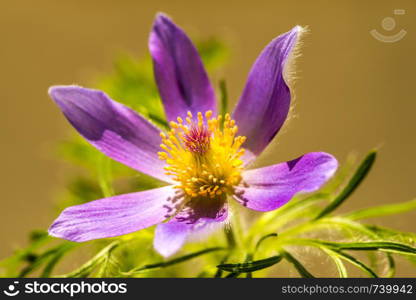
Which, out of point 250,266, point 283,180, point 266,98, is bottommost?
point 250,266

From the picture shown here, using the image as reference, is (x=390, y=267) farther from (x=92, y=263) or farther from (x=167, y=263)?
(x=92, y=263)

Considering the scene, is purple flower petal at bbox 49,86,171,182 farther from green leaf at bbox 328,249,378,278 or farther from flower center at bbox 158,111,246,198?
green leaf at bbox 328,249,378,278

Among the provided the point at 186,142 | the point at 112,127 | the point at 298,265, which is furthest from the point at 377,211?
the point at 112,127

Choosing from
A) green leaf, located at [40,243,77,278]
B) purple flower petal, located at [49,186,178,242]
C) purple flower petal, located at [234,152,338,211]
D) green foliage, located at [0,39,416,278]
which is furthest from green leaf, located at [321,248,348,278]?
green leaf, located at [40,243,77,278]

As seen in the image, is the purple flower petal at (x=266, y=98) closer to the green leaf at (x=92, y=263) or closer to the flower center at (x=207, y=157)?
the flower center at (x=207, y=157)

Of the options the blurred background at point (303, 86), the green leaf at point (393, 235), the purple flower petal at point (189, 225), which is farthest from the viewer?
the blurred background at point (303, 86)

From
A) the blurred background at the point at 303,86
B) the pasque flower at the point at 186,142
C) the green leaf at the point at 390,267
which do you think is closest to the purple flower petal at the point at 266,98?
the pasque flower at the point at 186,142
